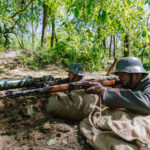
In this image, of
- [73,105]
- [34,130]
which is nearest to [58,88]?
[73,105]

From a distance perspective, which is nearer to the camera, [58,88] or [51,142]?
[51,142]

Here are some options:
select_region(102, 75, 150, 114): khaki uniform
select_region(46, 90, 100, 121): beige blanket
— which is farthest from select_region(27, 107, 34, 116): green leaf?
select_region(102, 75, 150, 114): khaki uniform

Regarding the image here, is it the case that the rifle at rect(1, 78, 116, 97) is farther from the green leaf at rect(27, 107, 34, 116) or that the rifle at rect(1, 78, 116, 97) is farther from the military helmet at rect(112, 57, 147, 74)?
the green leaf at rect(27, 107, 34, 116)

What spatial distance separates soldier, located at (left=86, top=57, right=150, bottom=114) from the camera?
203 centimetres

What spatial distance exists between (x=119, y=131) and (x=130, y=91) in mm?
681

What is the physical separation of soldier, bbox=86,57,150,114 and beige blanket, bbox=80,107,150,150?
0.15 m

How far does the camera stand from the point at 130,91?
210 cm

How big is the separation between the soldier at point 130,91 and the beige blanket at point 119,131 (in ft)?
0.48

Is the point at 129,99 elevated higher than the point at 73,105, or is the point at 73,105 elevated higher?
the point at 129,99

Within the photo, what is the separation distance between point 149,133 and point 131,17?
2919 millimetres

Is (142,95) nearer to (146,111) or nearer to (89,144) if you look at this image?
(146,111)

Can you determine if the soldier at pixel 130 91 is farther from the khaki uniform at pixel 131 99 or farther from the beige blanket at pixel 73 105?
A: the beige blanket at pixel 73 105

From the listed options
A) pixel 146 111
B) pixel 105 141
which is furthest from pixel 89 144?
pixel 146 111

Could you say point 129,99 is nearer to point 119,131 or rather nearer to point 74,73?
point 119,131
